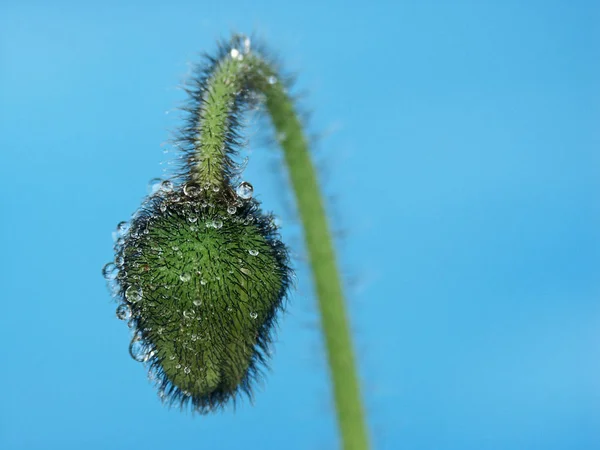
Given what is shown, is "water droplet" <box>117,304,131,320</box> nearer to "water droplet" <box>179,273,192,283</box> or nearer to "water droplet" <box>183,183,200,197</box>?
"water droplet" <box>179,273,192,283</box>

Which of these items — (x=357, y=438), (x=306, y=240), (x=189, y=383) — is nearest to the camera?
(x=357, y=438)

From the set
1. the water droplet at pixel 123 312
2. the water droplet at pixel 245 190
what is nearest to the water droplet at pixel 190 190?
the water droplet at pixel 245 190

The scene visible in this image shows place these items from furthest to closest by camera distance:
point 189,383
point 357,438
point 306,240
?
point 189,383 → point 306,240 → point 357,438

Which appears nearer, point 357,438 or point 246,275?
point 357,438

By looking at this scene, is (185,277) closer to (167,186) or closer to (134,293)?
(134,293)

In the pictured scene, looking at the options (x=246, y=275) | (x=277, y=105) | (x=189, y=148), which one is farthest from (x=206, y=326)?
(x=277, y=105)

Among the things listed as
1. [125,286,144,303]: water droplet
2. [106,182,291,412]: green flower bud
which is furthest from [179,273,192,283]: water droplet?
[125,286,144,303]: water droplet

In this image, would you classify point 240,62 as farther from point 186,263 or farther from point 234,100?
point 186,263
